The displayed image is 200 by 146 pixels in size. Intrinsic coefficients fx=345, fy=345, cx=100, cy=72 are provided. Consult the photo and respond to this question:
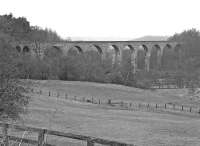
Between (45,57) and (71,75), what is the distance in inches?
270

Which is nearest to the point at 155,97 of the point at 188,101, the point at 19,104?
the point at 188,101

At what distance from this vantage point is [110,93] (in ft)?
156

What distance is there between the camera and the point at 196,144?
16719mm

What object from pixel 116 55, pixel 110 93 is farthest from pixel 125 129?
pixel 116 55

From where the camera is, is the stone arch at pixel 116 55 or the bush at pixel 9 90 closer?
the bush at pixel 9 90

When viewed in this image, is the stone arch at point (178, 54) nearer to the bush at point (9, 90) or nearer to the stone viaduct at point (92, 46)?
the stone viaduct at point (92, 46)

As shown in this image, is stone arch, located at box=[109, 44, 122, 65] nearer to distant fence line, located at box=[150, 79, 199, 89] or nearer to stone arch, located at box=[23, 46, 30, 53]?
distant fence line, located at box=[150, 79, 199, 89]

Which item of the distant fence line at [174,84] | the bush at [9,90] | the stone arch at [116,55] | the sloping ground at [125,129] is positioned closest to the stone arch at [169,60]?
the stone arch at [116,55]

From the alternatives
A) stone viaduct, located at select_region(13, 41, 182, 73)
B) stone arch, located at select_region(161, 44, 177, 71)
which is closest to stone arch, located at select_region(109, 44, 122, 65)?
stone viaduct, located at select_region(13, 41, 182, 73)

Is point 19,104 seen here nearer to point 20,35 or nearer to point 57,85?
point 57,85

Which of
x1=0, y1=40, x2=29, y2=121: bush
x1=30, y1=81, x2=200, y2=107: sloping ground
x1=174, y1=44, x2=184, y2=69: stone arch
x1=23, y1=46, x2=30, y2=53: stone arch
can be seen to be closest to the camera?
x1=0, y1=40, x2=29, y2=121: bush

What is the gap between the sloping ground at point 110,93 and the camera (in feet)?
148

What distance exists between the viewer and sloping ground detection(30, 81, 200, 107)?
4525 cm

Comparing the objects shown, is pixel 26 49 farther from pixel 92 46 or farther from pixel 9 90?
pixel 9 90
